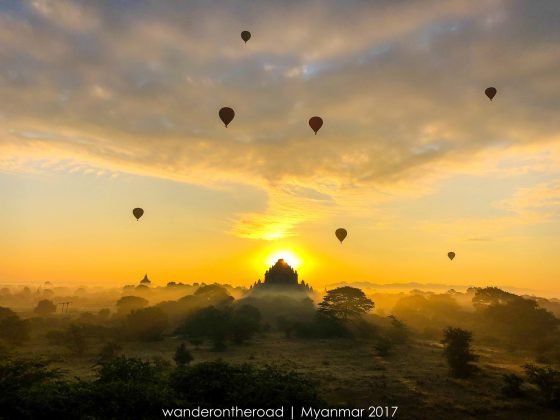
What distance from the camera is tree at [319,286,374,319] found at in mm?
80500

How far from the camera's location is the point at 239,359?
1950 inches

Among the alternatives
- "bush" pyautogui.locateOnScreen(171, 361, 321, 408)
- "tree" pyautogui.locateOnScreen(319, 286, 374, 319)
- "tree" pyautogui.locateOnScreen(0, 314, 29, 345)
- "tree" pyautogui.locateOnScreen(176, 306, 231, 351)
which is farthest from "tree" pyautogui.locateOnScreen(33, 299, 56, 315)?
"bush" pyautogui.locateOnScreen(171, 361, 321, 408)

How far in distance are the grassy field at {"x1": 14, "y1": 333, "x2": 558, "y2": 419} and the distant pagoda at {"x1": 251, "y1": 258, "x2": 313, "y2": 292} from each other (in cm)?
4569

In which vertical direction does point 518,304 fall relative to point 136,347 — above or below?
above

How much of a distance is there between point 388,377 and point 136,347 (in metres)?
40.2

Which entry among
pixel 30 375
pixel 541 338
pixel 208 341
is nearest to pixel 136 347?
pixel 208 341

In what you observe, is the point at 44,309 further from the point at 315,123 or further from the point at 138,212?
the point at 315,123

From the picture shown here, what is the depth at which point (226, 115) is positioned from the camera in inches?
1785

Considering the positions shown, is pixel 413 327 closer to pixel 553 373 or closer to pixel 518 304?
pixel 518 304

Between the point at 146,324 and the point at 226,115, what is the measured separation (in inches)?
1660

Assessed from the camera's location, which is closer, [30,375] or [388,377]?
[30,375]

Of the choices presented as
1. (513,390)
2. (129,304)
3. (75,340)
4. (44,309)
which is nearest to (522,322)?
(513,390)

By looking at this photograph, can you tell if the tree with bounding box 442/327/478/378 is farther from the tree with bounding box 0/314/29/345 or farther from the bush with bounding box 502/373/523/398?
the tree with bounding box 0/314/29/345

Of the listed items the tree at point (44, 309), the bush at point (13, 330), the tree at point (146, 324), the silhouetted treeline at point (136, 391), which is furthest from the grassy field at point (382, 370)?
the tree at point (44, 309)
